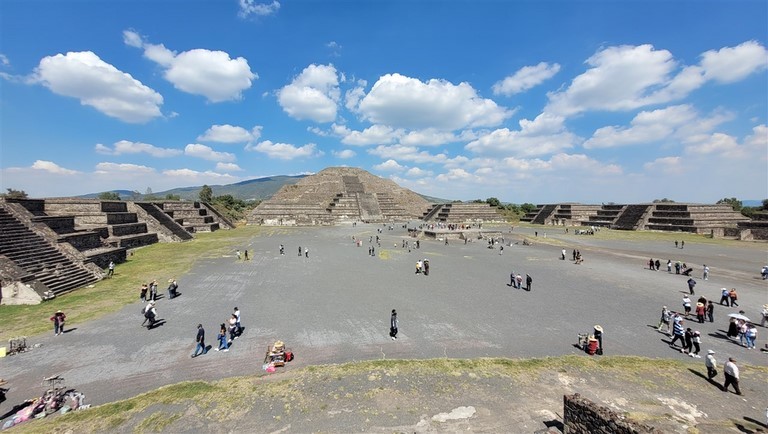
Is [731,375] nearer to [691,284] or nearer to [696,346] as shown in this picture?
[696,346]

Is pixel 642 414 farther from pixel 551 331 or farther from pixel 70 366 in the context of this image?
pixel 70 366

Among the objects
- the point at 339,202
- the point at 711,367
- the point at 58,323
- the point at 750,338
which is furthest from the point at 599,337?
the point at 339,202

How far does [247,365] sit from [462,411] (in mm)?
6092

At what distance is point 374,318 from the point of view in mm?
12539

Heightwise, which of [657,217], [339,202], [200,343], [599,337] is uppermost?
[339,202]

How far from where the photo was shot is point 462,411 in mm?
6918

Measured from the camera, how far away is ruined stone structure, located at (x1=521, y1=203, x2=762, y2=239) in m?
44.8

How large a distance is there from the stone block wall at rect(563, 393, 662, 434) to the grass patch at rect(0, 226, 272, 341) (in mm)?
16569

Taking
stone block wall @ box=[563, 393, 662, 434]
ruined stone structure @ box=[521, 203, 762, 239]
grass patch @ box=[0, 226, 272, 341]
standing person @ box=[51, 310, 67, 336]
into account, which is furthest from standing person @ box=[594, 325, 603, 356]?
ruined stone structure @ box=[521, 203, 762, 239]

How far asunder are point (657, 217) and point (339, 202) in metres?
57.7

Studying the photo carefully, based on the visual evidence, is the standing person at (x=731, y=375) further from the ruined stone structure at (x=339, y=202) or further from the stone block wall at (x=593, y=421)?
the ruined stone structure at (x=339, y=202)

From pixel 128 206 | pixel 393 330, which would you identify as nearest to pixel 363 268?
pixel 393 330

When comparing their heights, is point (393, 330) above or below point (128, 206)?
below

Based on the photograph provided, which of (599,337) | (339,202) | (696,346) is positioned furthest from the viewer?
(339,202)
